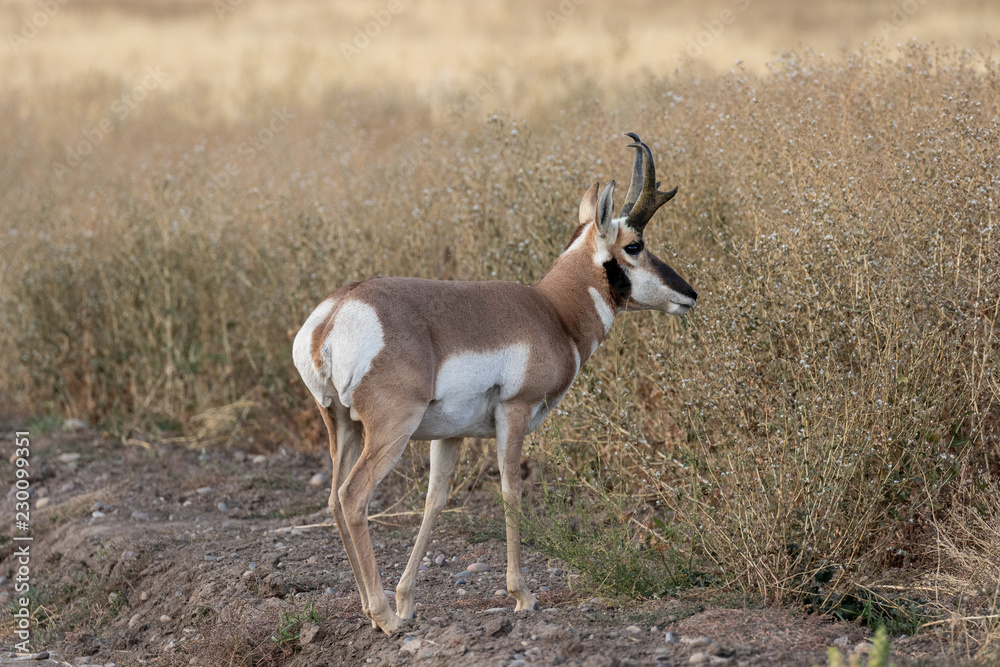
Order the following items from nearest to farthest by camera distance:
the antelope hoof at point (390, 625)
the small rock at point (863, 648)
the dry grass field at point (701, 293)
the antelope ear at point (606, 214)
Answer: the small rock at point (863, 648) → the antelope hoof at point (390, 625) → the antelope ear at point (606, 214) → the dry grass field at point (701, 293)

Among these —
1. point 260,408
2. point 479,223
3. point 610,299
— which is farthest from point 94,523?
point 610,299

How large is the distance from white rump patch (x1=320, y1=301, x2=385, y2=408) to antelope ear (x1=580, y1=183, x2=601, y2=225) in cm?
151

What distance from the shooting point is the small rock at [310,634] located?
5199 millimetres

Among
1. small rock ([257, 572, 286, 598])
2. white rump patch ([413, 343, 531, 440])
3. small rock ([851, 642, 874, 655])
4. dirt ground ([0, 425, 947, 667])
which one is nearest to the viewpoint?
small rock ([851, 642, 874, 655])

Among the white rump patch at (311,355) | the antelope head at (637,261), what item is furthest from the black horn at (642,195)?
the white rump patch at (311,355)

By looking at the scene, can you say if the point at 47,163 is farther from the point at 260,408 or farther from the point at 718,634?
the point at 718,634

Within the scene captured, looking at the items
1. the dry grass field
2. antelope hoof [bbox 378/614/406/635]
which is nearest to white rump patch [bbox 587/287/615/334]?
the dry grass field

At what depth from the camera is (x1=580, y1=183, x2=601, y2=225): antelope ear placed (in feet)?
18.2

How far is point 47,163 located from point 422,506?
1076 cm

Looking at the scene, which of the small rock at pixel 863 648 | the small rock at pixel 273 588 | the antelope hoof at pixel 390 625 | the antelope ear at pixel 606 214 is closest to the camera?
the small rock at pixel 863 648

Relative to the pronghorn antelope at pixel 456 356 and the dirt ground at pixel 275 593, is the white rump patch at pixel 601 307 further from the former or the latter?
the dirt ground at pixel 275 593

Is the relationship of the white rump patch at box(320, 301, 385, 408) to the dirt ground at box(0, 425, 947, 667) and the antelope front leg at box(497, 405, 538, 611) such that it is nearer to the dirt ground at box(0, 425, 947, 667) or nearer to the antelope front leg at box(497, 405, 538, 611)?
the antelope front leg at box(497, 405, 538, 611)

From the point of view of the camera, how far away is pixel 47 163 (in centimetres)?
1533

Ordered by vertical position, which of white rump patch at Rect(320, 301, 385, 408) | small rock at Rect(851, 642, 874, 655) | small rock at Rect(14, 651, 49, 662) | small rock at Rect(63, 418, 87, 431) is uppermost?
white rump patch at Rect(320, 301, 385, 408)
